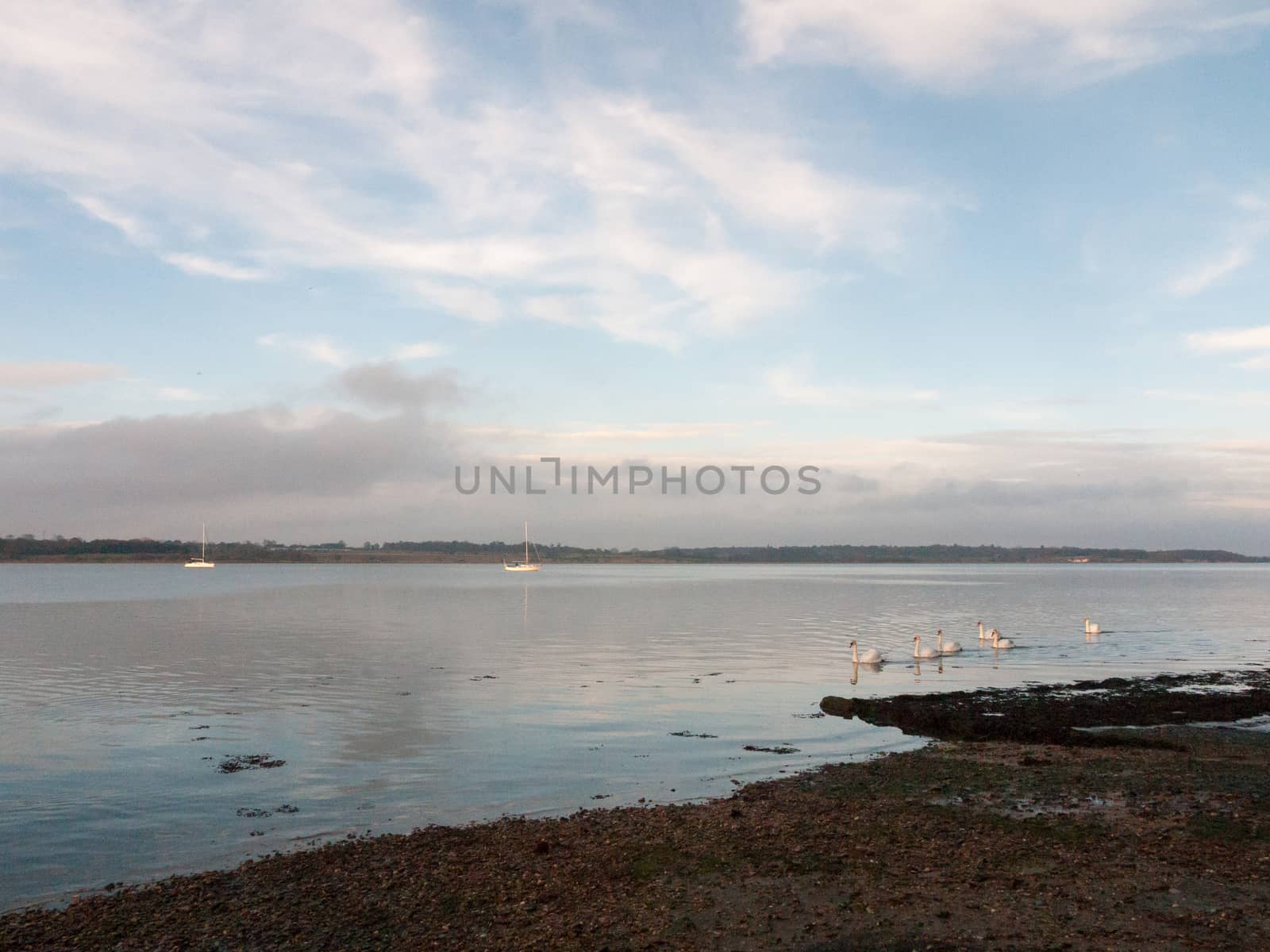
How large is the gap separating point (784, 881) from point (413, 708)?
60.0 feet

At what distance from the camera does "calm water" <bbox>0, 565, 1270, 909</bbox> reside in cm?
1526

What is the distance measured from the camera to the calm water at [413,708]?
1526cm

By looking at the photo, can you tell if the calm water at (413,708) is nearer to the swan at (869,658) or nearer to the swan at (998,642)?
the swan at (869,658)

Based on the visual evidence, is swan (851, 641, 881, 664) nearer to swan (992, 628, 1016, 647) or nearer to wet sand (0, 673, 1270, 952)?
swan (992, 628, 1016, 647)

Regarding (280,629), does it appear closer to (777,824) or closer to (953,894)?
(777,824)

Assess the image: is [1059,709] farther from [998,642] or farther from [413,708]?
[998,642]

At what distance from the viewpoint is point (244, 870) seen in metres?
11.8

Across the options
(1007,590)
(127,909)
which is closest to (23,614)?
(127,909)

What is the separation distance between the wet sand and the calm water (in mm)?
2140

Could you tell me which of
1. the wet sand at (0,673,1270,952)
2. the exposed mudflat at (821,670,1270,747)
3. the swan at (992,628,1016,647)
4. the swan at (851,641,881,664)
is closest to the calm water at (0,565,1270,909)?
the swan at (851,641,881,664)

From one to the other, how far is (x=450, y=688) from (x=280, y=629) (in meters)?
29.4

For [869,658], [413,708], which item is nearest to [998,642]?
[869,658]

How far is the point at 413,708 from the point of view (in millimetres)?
27078

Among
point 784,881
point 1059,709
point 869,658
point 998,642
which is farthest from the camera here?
point 998,642
